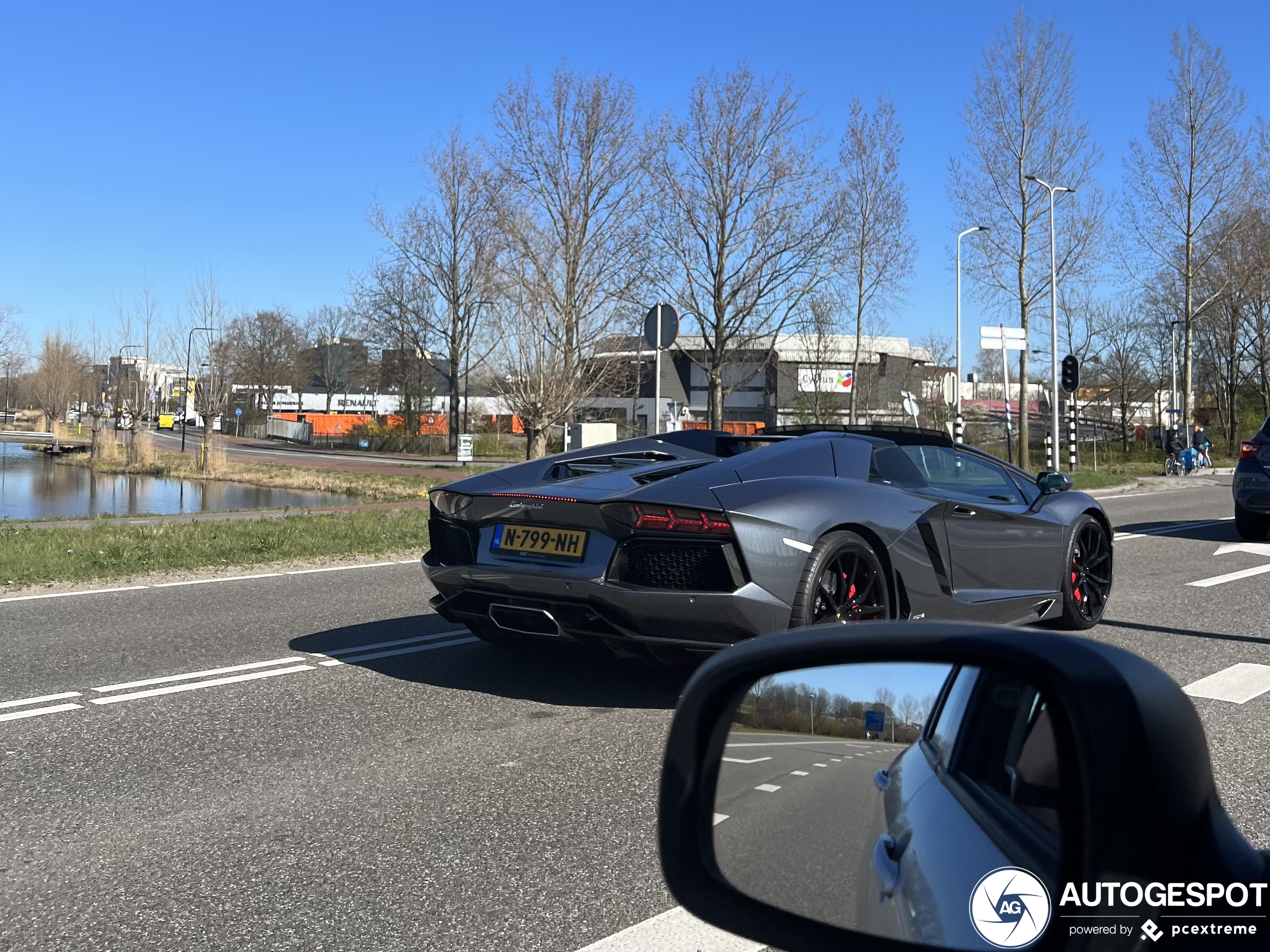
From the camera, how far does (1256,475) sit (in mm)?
13086

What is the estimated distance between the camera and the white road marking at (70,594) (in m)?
8.80

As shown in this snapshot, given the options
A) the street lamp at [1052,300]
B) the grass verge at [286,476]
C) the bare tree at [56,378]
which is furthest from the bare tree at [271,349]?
the street lamp at [1052,300]

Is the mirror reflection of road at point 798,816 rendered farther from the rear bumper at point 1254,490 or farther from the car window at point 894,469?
the rear bumper at point 1254,490

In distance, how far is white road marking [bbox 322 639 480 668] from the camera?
620 cm

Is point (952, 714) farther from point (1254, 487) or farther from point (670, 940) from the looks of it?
point (1254, 487)

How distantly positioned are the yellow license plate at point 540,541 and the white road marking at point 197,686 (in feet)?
5.21

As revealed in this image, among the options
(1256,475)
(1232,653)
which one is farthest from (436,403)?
(1232,653)

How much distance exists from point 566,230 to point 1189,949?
33.0 metres

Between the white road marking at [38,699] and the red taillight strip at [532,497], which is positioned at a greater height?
the red taillight strip at [532,497]

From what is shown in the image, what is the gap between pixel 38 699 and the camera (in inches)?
210

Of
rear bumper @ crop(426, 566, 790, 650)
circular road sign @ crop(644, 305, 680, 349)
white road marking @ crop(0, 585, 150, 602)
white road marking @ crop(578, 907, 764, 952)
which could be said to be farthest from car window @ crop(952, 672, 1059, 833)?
circular road sign @ crop(644, 305, 680, 349)

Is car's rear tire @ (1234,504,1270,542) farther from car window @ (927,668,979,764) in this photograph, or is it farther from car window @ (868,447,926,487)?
car window @ (927,668,979,764)

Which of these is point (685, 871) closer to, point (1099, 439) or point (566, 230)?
point (566, 230)

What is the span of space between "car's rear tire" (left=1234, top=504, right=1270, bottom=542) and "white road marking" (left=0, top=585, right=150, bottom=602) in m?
12.4
